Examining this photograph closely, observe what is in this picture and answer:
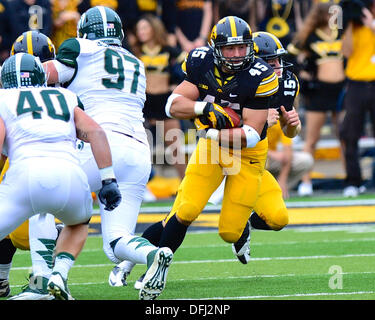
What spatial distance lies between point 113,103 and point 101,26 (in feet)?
1.67

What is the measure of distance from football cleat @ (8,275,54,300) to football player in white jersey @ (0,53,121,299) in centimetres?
23

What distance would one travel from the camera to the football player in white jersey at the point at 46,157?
15.6ft

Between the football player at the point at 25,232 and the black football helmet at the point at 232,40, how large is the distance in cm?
102

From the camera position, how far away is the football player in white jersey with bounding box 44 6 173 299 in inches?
214

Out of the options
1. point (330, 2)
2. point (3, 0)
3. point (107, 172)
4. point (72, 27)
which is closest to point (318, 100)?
point (330, 2)

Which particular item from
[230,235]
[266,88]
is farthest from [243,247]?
[266,88]

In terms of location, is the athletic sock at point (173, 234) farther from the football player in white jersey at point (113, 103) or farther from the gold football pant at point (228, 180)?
the football player in white jersey at point (113, 103)

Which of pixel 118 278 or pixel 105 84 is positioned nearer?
pixel 105 84

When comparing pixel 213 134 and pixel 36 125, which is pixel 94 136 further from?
pixel 213 134

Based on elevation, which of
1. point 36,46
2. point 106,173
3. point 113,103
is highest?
point 36,46

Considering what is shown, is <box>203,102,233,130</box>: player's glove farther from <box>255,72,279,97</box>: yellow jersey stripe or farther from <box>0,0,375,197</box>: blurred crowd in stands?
<box>0,0,375,197</box>: blurred crowd in stands

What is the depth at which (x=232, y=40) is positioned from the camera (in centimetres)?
590
